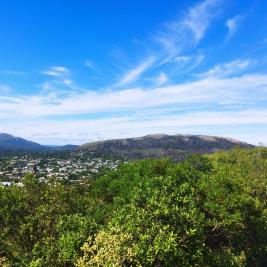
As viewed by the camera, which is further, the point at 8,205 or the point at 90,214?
the point at 90,214

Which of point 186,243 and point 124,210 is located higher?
point 124,210

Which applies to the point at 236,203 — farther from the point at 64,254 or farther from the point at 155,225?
the point at 64,254

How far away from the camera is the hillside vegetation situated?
114 ft

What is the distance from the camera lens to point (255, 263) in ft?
203

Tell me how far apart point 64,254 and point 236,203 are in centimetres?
2826

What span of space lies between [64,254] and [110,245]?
5.78 m

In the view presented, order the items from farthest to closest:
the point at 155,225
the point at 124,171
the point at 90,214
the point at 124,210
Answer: the point at 124,171 < the point at 90,214 < the point at 124,210 < the point at 155,225

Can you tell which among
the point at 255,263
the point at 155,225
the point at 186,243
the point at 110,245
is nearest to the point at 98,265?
the point at 110,245

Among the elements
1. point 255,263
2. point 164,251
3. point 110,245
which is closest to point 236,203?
point 255,263

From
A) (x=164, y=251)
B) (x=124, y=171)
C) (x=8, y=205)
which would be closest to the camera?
(x=164, y=251)

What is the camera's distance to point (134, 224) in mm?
37812

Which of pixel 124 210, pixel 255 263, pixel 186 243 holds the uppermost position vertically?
pixel 124 210

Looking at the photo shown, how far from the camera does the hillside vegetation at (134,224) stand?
34.9 metres

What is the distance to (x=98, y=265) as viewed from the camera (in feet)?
99.0
